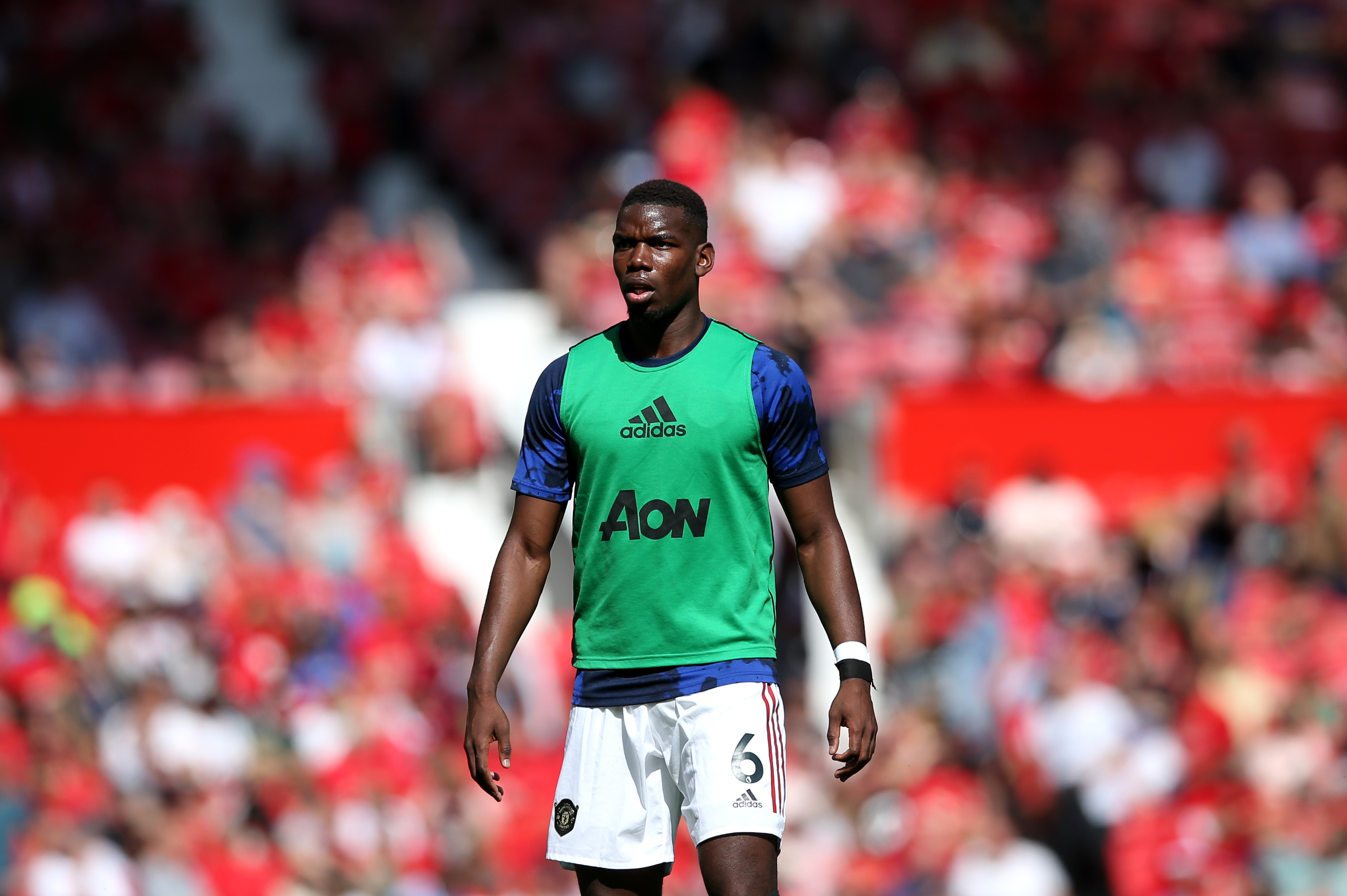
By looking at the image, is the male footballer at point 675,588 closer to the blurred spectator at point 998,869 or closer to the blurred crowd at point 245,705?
the blurred spectator at point 998,869

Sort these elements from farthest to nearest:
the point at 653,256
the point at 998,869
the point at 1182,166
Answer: the point at 1182,166, the point at 998,869, the point at 653,256

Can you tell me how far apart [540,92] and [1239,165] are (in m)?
5.49

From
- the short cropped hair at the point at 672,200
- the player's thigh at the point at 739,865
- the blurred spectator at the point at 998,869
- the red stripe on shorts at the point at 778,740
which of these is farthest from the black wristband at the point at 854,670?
the blurred spectator at the point at 998,869

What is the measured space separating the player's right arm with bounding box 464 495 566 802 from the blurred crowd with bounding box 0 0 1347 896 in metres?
4.72

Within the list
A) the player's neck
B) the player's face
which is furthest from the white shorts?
the player's face

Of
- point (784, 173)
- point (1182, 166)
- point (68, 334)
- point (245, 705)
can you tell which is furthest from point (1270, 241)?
point (68, 334)

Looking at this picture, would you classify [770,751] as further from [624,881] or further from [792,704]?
[792,704]

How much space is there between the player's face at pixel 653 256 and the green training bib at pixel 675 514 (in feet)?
0.53

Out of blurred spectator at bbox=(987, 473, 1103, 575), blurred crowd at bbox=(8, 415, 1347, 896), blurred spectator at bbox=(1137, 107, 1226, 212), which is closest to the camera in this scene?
blurred crowd at bbox=(8, 415, 1347, 896)

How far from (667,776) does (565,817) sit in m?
0.26

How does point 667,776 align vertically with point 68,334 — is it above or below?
below

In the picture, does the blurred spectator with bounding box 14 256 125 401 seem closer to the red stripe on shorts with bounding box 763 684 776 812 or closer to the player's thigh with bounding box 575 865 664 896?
the player's thigh with bounding box 575 865 664 896

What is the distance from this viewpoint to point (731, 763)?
436cm

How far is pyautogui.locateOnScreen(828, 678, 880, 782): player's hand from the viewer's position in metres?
4.23
